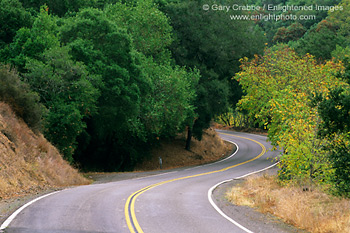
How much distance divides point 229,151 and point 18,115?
3183cm

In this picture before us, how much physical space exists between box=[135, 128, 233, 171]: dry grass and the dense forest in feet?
4.08

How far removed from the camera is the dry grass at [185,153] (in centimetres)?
4109

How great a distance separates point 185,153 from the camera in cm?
4538

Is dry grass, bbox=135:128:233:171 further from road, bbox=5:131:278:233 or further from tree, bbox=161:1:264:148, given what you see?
road, bbox=5:131:278:233

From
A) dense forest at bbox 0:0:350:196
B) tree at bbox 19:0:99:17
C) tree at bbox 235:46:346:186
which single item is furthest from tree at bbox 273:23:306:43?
tree at bbox 235:46:346:186

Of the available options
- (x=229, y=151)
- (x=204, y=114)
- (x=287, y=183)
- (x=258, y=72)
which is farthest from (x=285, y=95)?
(x=229, y=151)

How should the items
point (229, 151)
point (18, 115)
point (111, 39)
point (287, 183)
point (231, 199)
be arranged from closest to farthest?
1. point (231, 199)
2. point (287, 183)
3. point (18, 115)
4. point (111, 39)
5. point (229, 151)

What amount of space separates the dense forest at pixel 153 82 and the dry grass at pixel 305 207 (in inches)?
47.7

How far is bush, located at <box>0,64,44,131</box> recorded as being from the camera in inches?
890

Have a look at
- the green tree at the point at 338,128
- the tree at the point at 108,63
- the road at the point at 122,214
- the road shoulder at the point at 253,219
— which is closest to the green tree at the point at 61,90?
the tree at the point at 108,63

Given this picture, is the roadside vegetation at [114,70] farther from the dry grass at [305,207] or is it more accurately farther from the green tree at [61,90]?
the dry grass at [305,207]

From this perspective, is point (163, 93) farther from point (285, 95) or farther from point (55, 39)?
point (285, 95)

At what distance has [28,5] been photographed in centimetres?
3700

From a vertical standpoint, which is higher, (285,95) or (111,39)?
(111,39)
